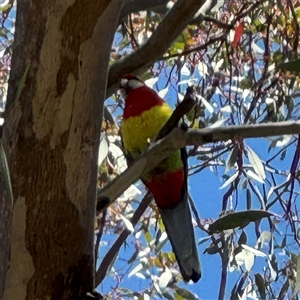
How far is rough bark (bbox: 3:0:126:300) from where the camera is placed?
64 cm

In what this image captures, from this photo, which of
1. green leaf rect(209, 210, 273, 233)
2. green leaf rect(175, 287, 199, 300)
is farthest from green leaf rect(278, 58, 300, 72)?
green leaf rect(175, 287, 199, 300)

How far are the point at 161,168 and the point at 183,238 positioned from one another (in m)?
0.18

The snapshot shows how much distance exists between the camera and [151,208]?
5.10 feet

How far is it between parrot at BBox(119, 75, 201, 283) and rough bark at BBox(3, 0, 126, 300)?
458mm

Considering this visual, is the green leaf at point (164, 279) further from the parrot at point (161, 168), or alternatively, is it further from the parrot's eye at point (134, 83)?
the parrot's eye at point (134, 83)

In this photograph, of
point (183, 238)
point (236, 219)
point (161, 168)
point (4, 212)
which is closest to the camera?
point (4, 212)

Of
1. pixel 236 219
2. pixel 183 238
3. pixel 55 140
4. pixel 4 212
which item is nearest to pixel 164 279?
pixel 183 238

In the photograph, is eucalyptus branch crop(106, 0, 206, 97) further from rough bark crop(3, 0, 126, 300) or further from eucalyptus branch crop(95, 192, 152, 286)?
eucalyptus branch crop(95, 192, 152, 286)

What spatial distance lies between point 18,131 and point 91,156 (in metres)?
0.08

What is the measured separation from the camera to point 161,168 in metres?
1.25

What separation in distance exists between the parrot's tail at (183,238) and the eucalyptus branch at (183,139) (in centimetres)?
33

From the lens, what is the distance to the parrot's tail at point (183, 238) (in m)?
1.08

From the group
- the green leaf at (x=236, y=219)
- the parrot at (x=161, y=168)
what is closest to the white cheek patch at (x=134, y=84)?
the parrot at (x=161, y=168)

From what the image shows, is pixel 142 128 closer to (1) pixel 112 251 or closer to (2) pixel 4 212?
(1) pixel 112 251
